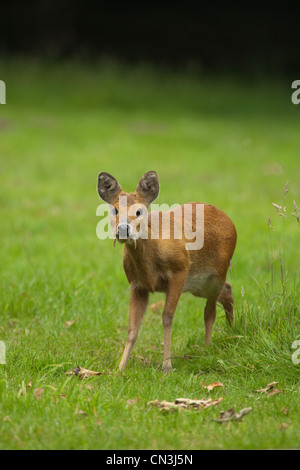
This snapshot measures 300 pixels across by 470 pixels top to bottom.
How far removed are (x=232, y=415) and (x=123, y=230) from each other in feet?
4.11

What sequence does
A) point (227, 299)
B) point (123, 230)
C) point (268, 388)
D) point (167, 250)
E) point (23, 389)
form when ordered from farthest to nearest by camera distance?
point (227, 299) → point (167, 250) → point (268, 388) → point (123, 230) → point (23, 389)

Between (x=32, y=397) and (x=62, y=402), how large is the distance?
19 cm

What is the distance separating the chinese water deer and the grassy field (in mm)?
270

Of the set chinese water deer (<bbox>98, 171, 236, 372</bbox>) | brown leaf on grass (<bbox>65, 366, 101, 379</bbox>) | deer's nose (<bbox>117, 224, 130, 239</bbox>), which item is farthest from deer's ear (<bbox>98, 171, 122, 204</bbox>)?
brown leaf on grass (<bbox>65, 366, 101, 379</bbox>)

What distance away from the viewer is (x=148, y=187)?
4.96 metres

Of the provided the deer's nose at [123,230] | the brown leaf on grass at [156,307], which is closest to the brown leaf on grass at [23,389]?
the deer's nose at [123,230]

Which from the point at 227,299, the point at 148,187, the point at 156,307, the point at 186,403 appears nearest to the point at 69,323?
the point at 156,307

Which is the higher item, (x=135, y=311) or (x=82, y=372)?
(x=135, y=311)

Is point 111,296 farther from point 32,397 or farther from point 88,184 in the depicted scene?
point 88,184

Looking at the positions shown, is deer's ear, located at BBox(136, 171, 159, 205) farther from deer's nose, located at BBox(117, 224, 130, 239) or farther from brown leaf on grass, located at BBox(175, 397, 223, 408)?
brown leaf on grass, located at BBox(175, 397, 223, 408)

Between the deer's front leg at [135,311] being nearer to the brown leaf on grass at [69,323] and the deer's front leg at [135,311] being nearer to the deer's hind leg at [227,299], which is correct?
the deer's hind leg at [227,299]

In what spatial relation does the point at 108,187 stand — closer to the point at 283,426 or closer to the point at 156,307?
the point at 283,426

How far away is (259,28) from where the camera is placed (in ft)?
78.1

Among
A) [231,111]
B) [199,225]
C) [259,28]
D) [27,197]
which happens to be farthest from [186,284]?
[259,28]
